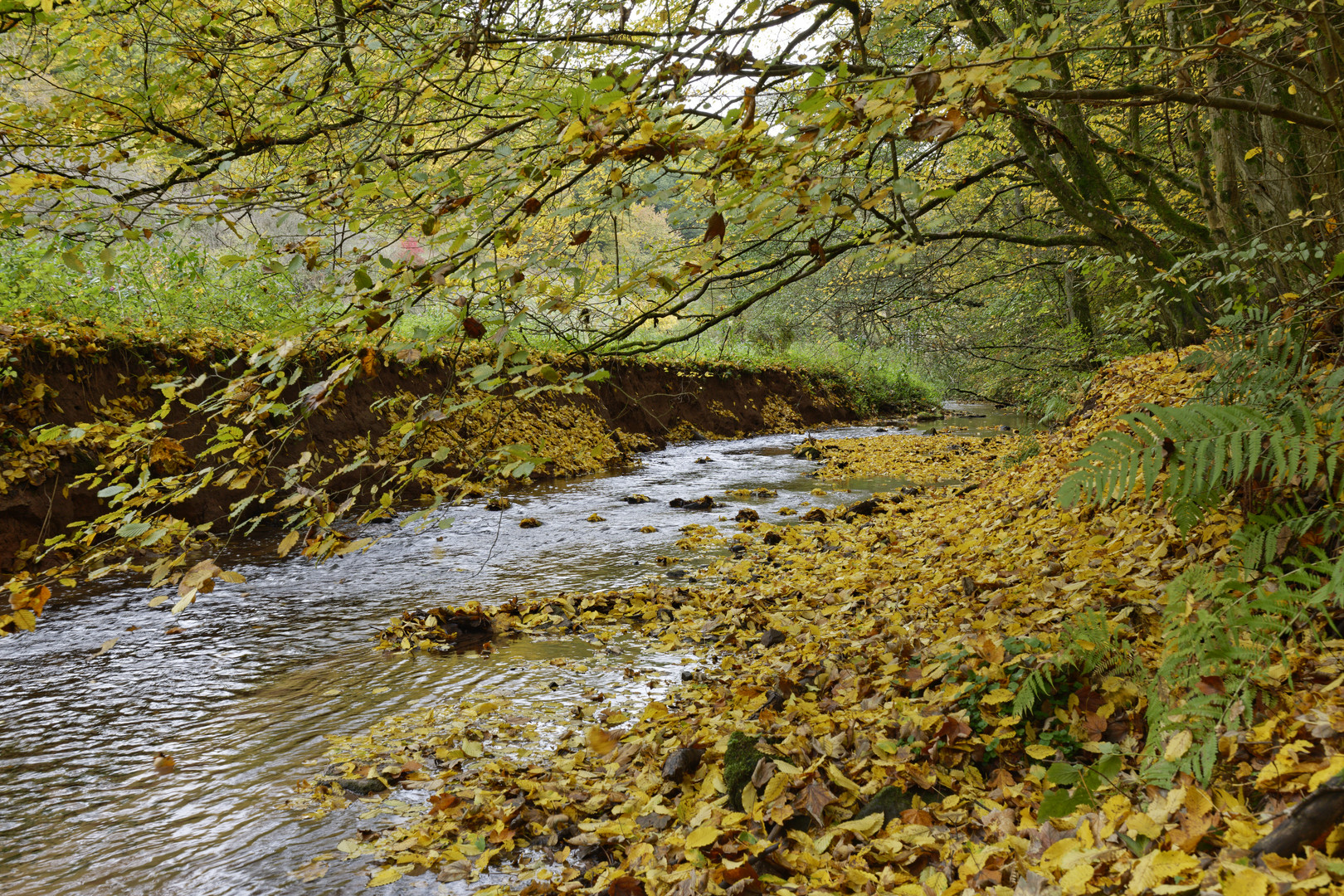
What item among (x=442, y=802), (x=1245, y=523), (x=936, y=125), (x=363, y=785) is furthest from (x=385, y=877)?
(x=1245, y=523)

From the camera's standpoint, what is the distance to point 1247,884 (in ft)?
4.73

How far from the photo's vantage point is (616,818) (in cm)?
283

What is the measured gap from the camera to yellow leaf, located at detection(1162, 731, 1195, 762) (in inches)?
77.2

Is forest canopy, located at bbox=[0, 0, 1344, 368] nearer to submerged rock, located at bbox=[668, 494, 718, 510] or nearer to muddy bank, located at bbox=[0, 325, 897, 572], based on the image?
muddy bank, located at bbox=[0, 325, 897, 572]

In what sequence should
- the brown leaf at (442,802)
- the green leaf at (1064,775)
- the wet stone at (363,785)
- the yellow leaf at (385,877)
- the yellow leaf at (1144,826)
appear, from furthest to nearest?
1. the wet stone at (363,785)
2. the brown leaf at (442,802)
3. the yellow leaf at (385,877)
4. the green leaf at (1064,775)
5. the yellow leaf at (1144,826)

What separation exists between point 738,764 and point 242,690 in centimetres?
332

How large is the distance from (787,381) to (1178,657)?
1956 cm

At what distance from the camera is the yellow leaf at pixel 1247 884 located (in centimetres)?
143

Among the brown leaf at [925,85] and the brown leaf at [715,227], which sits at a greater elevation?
the brown leaf at [925,85]

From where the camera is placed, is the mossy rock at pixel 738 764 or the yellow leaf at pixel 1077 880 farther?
the mossy rock at pixel 738 764

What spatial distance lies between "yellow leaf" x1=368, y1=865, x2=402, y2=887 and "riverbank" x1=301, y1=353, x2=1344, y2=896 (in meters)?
0.01

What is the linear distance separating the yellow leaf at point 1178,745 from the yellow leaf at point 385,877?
2539 millimetres

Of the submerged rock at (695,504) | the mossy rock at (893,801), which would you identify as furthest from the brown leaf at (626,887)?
the submerged rock at (695,504)

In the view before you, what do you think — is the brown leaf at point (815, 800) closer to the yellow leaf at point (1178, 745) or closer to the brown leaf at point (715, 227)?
the yellow leaf at point (1178, 745)
